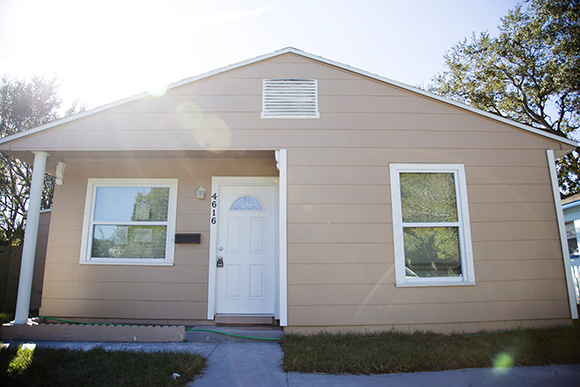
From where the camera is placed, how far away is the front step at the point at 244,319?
508 cm

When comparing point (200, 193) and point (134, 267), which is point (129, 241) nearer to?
point (134, 267)

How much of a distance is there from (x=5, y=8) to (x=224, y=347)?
4695 mm

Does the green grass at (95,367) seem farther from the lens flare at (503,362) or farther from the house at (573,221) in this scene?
the house at (573,221)

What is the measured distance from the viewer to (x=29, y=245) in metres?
4.64

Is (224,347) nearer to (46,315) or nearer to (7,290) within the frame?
(46,315)

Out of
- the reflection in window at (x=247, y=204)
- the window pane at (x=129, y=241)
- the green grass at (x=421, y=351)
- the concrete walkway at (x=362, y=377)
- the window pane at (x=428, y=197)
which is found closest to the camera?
the concrete walkway at (x=362, y=377)

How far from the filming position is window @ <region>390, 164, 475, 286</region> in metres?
4.60

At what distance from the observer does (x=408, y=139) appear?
488 cm

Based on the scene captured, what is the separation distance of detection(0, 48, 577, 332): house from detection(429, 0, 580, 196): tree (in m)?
8.99

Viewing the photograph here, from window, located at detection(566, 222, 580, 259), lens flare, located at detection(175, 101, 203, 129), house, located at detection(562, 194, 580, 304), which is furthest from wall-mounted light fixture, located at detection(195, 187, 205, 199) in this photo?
window, located at detection(566, 222, 580, 259)

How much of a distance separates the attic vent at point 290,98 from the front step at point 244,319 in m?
2.93

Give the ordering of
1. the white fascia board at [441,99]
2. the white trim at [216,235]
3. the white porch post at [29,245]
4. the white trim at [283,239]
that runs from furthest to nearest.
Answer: the white trim at [216,235] < the white fascia board at [441,99] < the white porch post at [29,245] < the white trim at [283,239]

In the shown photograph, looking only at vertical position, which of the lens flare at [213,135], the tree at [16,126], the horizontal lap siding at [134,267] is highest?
the tree at [16,126]

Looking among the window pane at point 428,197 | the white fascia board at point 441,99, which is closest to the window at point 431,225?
the window pane at point 428,197
